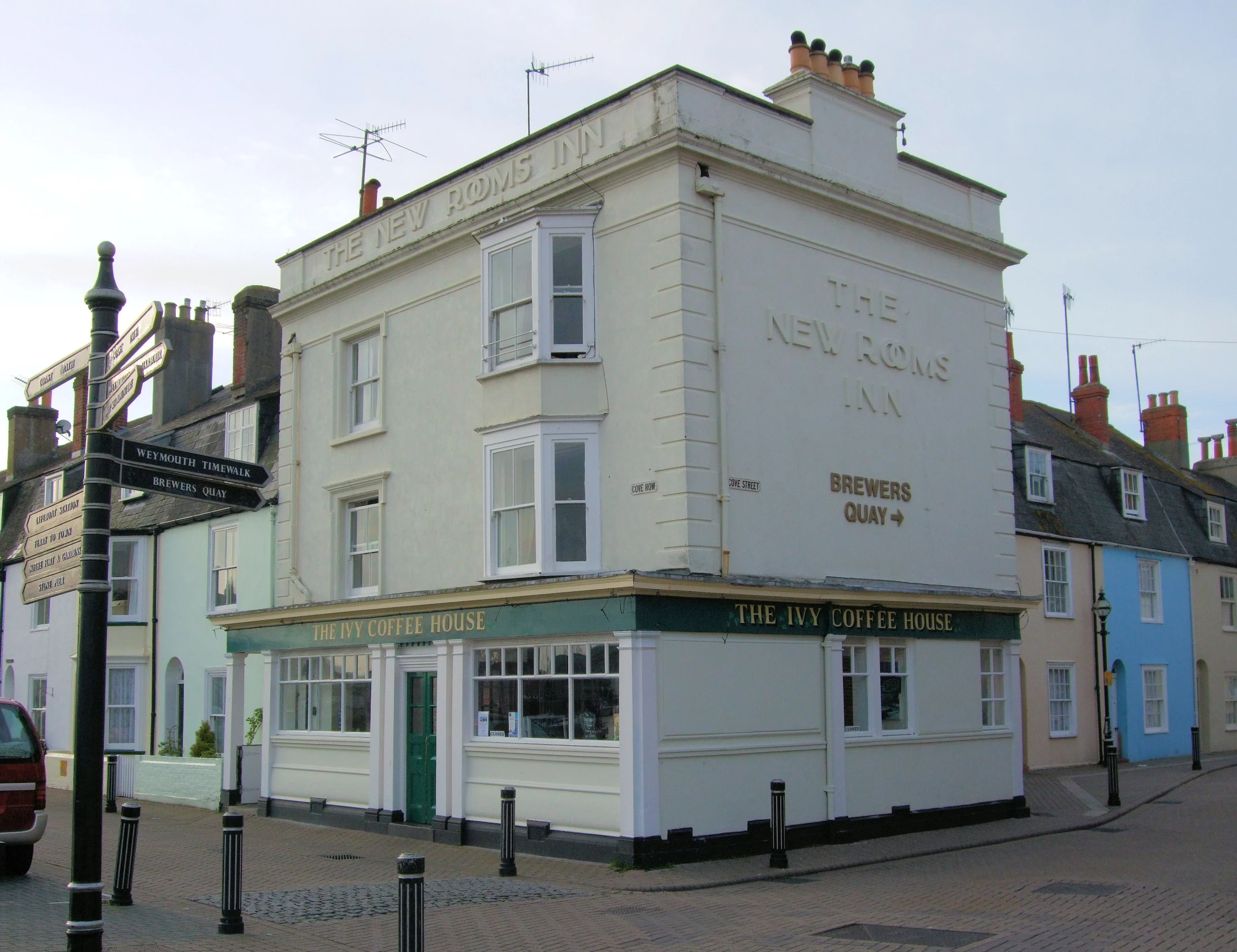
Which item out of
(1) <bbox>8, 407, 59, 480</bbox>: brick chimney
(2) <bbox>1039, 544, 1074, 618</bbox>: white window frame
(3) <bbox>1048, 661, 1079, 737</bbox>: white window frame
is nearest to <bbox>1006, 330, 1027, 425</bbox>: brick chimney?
(2) <bbox>1039, 544, 1074, 618</bbox>: white window frame

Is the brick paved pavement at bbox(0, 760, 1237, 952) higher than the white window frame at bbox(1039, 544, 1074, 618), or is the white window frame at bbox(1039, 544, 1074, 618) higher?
the white window frame at bbox(1039, 544, 1074, 618)

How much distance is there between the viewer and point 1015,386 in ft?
102

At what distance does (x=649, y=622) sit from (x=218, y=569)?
14.1 metres

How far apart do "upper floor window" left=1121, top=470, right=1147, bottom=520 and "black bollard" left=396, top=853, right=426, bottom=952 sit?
26.5 metres

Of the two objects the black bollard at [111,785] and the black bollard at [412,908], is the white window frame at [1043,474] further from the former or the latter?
the black bollard at [412,908]

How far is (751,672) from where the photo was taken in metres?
14.7

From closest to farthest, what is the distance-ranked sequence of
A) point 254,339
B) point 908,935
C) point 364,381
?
point 908,935
point 364,381
point 254,339

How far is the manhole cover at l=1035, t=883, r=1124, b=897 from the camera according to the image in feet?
38.0

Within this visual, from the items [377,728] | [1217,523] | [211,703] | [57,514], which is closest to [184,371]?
[211,703]

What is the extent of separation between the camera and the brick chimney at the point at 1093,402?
3409 centimetres

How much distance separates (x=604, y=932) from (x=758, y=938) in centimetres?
134

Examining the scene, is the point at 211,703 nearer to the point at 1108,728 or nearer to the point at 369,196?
the point at 369,196

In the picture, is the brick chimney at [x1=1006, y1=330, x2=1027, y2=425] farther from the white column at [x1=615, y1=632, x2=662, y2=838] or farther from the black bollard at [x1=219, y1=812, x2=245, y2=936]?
the black bollard at [x1=219, y1=812, x2=245, y2=936]

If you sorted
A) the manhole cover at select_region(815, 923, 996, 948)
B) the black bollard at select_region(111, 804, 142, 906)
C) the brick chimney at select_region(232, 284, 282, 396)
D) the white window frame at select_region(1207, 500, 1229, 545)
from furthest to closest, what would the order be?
the white window frame at select_region(1207, 500, 1229, 545) < the brick chimney at select_region(232, 284, 282, 396) < the black bollard at select_region(111, 804, 142, 906) < the manhole cover at select_region(815, 923, 996, 948)
